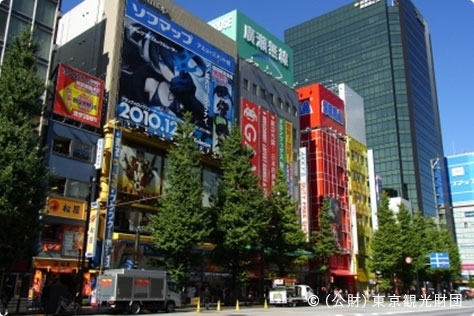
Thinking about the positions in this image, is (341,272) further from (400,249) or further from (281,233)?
(281,233)

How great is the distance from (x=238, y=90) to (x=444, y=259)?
110ft

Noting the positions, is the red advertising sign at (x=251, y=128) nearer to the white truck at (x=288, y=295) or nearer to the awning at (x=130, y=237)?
the white truck at (x=288, y=295)

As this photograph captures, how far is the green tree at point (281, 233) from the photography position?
4131 centimetres

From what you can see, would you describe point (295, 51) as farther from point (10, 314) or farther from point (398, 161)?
point (10, 314)

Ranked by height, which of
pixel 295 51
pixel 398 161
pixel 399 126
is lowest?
pixel 398 161

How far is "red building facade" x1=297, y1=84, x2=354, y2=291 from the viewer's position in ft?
206

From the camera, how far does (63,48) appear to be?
46.8 m

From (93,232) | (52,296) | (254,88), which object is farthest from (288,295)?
(254,88)

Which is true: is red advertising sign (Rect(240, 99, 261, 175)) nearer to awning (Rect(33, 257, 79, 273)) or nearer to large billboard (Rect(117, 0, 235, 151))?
large billboard (Rect(117, 0, 235, 151))

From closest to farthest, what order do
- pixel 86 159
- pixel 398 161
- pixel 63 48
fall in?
pixel 86 159 < pixel 63 48 < pixel 398 161

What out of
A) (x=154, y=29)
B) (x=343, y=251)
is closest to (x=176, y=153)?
(x=154, y=29)

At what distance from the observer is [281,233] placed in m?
41.5

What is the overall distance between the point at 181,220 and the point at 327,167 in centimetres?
3672

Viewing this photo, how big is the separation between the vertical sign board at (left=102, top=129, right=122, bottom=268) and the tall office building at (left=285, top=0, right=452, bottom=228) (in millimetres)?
91954
